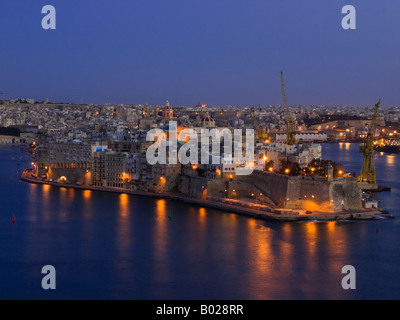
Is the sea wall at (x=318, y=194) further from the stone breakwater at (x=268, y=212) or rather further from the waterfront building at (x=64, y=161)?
the waterfront building at (x=64, y=161)

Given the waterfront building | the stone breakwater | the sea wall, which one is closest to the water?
the stone breakwater

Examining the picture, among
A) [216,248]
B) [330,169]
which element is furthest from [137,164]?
[216,248]

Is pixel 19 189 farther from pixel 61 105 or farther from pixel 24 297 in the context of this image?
pixel 61 105

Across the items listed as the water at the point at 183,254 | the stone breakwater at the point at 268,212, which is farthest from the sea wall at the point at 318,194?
the water at the point at 183,254

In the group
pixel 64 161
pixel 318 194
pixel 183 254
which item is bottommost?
pixel 183 254

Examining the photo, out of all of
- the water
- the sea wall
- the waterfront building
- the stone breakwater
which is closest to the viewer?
the water

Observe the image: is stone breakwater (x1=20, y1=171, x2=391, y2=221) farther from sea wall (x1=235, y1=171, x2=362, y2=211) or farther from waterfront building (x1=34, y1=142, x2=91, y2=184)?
waterfront building (x1=34, y1=142, x2=91, y2=184)

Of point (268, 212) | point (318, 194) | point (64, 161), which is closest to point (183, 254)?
point (268, 212)

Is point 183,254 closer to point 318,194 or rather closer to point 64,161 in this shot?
point 318,194
